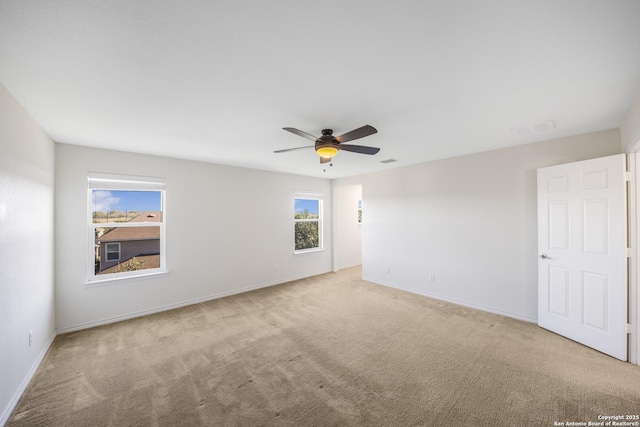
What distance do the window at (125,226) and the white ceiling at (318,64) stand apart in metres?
0.94

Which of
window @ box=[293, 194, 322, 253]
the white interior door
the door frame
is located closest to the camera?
the door frame

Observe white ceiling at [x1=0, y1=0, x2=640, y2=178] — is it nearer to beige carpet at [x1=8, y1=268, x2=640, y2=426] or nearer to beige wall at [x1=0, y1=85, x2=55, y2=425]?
beige wall at [x1=0, y1=85, x2=55, y2=425]

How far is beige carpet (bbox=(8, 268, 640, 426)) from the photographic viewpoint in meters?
1.80

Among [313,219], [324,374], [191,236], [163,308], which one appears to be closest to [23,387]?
[163,308]

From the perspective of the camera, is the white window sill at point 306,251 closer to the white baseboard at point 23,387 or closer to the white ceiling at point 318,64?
the white ceiling at point 318,64

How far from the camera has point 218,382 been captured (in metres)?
2.16

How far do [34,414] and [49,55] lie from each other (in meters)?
2.58

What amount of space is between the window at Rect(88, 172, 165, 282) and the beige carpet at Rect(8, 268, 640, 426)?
81 centimetres

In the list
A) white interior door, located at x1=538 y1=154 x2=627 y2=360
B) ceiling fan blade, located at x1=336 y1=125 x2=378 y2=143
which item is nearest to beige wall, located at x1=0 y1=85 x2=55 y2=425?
ceiling fan blade, located at x1=336 y1=125 x2=378 y2=143

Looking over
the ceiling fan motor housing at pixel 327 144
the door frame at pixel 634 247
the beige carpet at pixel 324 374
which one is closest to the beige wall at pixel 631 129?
the door frame at pixel 634 247

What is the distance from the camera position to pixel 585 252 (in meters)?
2.69

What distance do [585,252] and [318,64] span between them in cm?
352

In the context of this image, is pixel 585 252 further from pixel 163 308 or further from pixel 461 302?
pixel 163 308

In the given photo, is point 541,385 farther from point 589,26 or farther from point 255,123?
point 255,123
